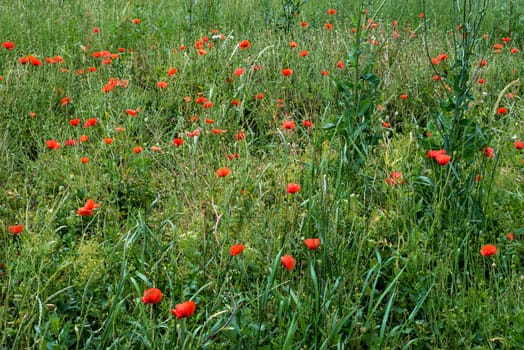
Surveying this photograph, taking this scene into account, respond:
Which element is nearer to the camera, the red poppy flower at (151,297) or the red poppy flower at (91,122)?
the red poppy flower at (151,297)

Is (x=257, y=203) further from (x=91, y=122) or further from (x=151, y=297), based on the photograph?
(x=91, y=122)

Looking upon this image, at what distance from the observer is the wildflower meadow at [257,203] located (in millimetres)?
2131

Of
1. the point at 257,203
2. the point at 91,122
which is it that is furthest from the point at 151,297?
the point at 91,122

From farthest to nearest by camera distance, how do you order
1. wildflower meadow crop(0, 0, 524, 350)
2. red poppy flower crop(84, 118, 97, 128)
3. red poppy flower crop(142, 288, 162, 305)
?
red poppy flower crop(84, 118, 97, 128) < wildflower meadow crop(0, 0, 524, 350) < red poppy flower crop(142, 288, 162, 305)

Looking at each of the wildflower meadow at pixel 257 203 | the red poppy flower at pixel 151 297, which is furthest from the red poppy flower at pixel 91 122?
the red poppy flower at pixel 151 297

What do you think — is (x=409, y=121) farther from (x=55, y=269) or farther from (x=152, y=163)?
(x=55, y=269)

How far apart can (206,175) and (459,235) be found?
3.97ft

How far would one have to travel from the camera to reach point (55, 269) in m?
2.39

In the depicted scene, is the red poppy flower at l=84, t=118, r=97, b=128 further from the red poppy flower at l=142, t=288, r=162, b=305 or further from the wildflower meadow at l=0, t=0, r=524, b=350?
the red poppy flower at l=142, t=288, r=162, b=305

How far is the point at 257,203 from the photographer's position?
2658mm

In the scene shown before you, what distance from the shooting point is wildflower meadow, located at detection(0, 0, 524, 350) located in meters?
2.13

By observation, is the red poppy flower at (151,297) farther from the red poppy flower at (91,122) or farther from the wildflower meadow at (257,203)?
the red poppy flower at (91,122)

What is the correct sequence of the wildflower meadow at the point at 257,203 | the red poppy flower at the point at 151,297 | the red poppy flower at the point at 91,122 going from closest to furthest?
the red poppy flower at the point at 151,297, the wildflower meadow at the point at 257,203, the red poppy flower at the point at 91,122

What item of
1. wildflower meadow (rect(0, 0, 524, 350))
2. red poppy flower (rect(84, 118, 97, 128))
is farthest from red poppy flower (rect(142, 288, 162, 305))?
red poppy flower (rect(84, 118, 97, 128))
